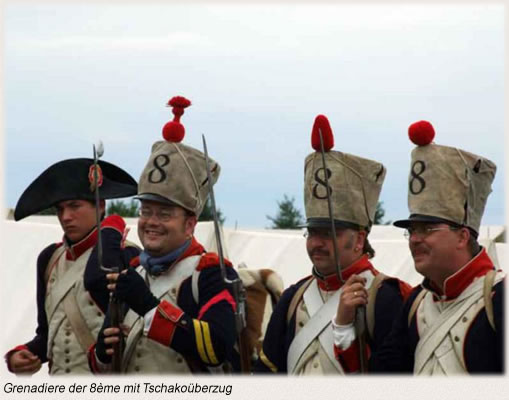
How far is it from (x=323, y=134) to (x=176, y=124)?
3.28 ft

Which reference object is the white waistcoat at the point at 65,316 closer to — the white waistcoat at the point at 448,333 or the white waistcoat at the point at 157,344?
the white waistcoat at the point at 157,344

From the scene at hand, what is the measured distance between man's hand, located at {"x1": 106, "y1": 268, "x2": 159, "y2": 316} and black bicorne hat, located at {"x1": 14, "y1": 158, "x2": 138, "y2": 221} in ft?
3.79

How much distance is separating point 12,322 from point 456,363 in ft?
25.2

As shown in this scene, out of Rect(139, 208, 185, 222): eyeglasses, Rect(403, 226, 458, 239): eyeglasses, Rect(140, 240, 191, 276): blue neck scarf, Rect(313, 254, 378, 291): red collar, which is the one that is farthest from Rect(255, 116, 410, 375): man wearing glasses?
Rect(139, 208, 185, 222): eyeglasses

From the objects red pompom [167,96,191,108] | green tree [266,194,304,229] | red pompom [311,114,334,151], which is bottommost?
green tree [266,194,304,229]

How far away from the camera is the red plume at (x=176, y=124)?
7.00 metres

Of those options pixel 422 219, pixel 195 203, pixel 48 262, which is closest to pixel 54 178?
pixel 48 262

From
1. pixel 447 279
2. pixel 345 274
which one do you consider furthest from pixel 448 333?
pixel 345 274

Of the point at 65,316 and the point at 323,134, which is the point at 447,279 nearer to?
the point at 323,134

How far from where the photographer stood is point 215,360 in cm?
655

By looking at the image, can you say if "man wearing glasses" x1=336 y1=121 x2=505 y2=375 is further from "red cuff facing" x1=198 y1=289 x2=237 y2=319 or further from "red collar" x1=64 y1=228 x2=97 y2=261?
"red collar" x1=64 y1=228 x2=97 y2=261

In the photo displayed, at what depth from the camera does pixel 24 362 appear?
7.55m

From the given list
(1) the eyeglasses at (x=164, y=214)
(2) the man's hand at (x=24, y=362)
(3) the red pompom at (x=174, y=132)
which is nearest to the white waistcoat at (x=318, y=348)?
(1) the eyeglasses at (x=164, y=214)

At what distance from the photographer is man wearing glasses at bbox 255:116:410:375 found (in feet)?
20.8
